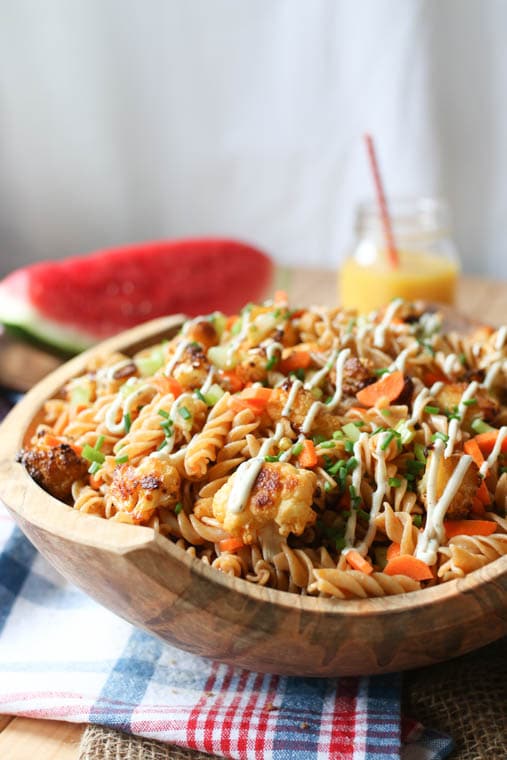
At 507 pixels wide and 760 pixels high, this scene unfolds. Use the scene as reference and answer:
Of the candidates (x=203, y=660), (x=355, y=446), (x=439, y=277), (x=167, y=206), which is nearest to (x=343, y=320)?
(x=355, y=446)

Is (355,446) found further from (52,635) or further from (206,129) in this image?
(206,129)

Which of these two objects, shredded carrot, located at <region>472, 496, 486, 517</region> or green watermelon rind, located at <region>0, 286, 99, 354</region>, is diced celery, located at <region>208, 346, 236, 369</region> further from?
green watermelon rind, located at <region>0, 286, 99, 354</region>

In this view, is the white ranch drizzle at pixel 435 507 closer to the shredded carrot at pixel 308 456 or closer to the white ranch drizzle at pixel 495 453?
the white ranch drizzle at pixel 495 453

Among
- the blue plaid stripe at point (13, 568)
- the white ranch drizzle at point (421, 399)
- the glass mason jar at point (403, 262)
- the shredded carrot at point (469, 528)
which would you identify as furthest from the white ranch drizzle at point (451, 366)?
the glass mason jar at point (403, 262)

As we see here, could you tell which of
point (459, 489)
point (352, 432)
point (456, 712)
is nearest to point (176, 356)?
point (352, 432)

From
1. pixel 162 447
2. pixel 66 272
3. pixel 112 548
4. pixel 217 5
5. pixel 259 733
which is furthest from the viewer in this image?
pixel 217 5

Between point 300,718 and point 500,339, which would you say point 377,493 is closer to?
point 300,718
